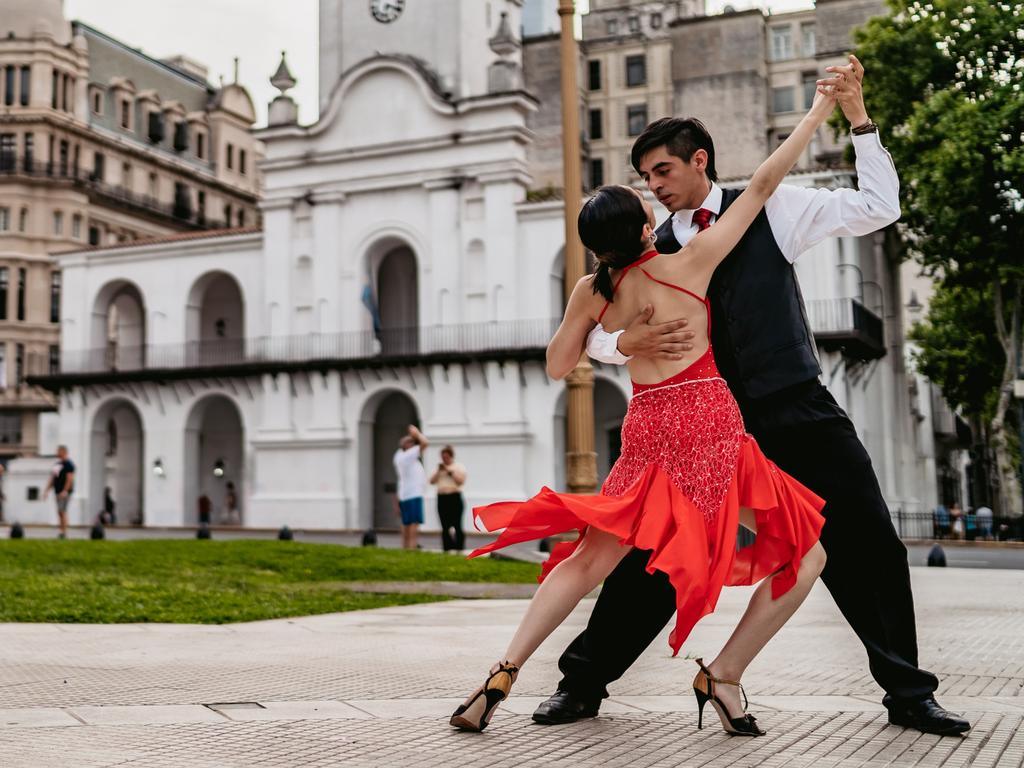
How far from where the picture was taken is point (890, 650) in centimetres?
412

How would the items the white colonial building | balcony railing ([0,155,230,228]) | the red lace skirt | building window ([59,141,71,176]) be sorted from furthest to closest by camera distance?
1. building window ([59,141,71,176])
2. balcony railing ([0,155,230,228])
3. the white colonial building
4. the red lace skirt

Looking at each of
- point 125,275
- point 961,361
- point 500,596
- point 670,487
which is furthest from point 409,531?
point 961,361

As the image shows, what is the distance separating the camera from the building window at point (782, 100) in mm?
53094

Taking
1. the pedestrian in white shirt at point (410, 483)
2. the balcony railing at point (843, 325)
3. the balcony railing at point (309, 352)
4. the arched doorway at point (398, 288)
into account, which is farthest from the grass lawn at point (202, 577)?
the arched doorway at point (398, 288)

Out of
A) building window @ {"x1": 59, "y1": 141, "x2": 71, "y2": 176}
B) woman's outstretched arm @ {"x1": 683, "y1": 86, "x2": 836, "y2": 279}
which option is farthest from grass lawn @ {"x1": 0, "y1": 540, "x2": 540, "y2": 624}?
building window @ {"x1": 59, "y1": 141, "x2": 71, "y2": 176}

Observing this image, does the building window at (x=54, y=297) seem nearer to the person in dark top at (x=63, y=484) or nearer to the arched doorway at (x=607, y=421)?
the arched doorway at (x=607, y=421)

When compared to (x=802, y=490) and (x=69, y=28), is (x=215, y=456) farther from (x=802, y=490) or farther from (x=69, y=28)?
(x=802, y=490)

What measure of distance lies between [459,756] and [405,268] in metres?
36.3

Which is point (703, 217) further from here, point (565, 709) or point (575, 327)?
point (565, 709)

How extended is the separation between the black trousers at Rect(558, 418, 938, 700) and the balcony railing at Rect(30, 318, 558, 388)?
28.9 meters

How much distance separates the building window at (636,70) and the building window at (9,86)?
2839 cm

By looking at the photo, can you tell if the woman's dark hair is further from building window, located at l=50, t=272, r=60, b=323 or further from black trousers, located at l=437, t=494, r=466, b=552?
building window, located at l=50, t=272, r=60, b=323

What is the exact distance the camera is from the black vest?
4.16 metres

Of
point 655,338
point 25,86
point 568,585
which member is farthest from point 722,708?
point 25,86
